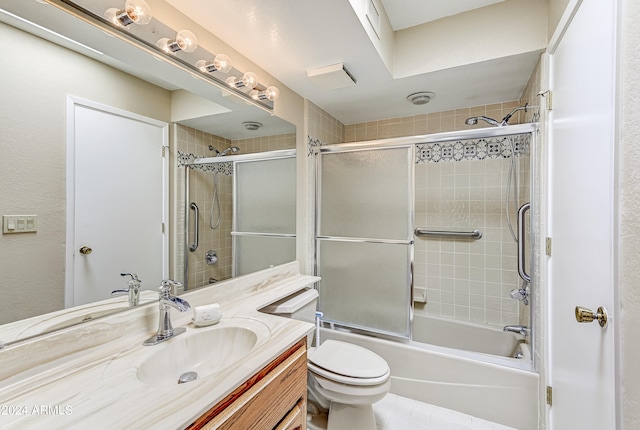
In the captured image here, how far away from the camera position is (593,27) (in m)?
0.97

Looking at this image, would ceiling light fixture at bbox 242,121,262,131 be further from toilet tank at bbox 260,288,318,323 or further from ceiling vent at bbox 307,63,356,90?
toilet tank at bbox 260,288,318,323

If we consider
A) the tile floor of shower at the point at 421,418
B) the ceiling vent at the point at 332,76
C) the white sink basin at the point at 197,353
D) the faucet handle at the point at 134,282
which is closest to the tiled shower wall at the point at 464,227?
the tile floor of shower at the point at 421,418

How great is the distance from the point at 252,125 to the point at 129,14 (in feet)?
2.63

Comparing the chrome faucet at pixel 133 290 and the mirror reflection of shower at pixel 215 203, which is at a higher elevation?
the mirror reflection of shower at pixel 215 203

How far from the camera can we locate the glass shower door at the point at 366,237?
2.02 m

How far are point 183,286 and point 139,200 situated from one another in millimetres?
446

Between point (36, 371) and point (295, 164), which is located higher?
point (295, 164)

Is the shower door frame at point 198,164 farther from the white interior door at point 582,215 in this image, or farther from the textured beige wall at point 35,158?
the white interior door at point 582,215

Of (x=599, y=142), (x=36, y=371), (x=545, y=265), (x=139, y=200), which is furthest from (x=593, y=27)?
(x=36, y=371)

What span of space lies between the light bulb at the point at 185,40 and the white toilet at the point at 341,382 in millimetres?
1396

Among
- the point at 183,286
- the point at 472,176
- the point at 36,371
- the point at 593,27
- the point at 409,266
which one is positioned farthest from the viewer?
the point at 472,176

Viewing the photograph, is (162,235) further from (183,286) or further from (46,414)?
(46,414)

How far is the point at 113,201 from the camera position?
108 centimetres

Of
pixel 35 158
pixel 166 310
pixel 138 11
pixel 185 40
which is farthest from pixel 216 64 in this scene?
pixel 166 310
